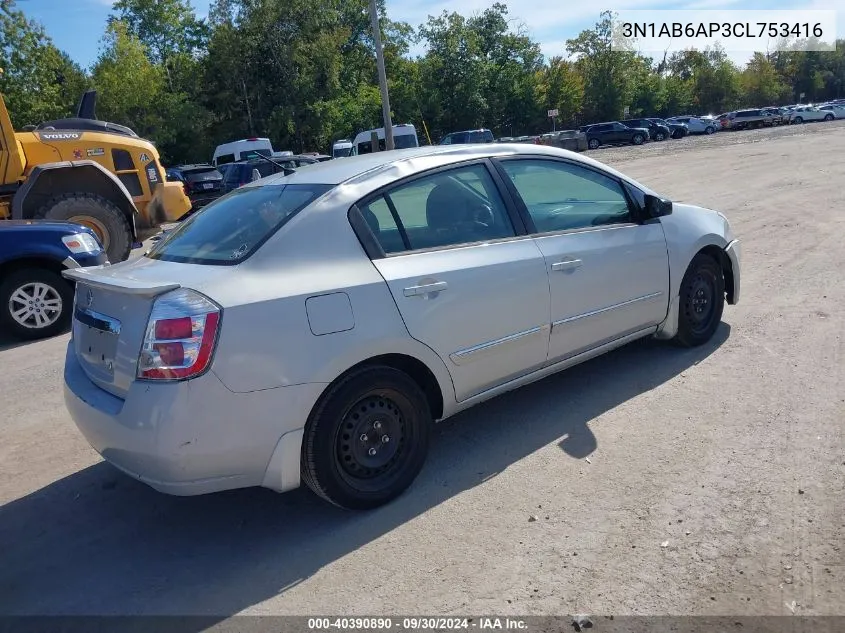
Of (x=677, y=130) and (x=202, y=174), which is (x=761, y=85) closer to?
(x=677, y=130)

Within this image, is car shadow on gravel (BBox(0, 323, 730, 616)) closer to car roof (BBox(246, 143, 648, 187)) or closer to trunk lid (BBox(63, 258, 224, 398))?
trunk lid (BBox(63, 258, 224, 398))

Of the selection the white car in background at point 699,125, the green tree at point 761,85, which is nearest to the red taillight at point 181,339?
the white car in background at point 699,125

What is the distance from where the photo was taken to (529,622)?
2.60 m

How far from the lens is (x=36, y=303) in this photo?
7219mm

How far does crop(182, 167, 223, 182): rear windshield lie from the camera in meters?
22.5

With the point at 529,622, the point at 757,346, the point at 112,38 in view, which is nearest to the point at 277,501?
the point at 529,622

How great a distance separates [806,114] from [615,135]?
18330mm

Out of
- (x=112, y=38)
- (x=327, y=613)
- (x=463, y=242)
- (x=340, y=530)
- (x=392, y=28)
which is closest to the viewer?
(x=327, y=613)

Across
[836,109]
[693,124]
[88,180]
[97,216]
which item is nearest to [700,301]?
[97,216]

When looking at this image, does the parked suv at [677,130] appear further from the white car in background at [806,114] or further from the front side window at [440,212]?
the front side window at [440,212]

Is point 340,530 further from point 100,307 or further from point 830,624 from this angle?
point 830,624

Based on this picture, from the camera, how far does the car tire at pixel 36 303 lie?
7074 mm

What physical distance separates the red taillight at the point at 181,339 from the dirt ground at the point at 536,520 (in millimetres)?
935

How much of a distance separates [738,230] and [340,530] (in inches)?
335
